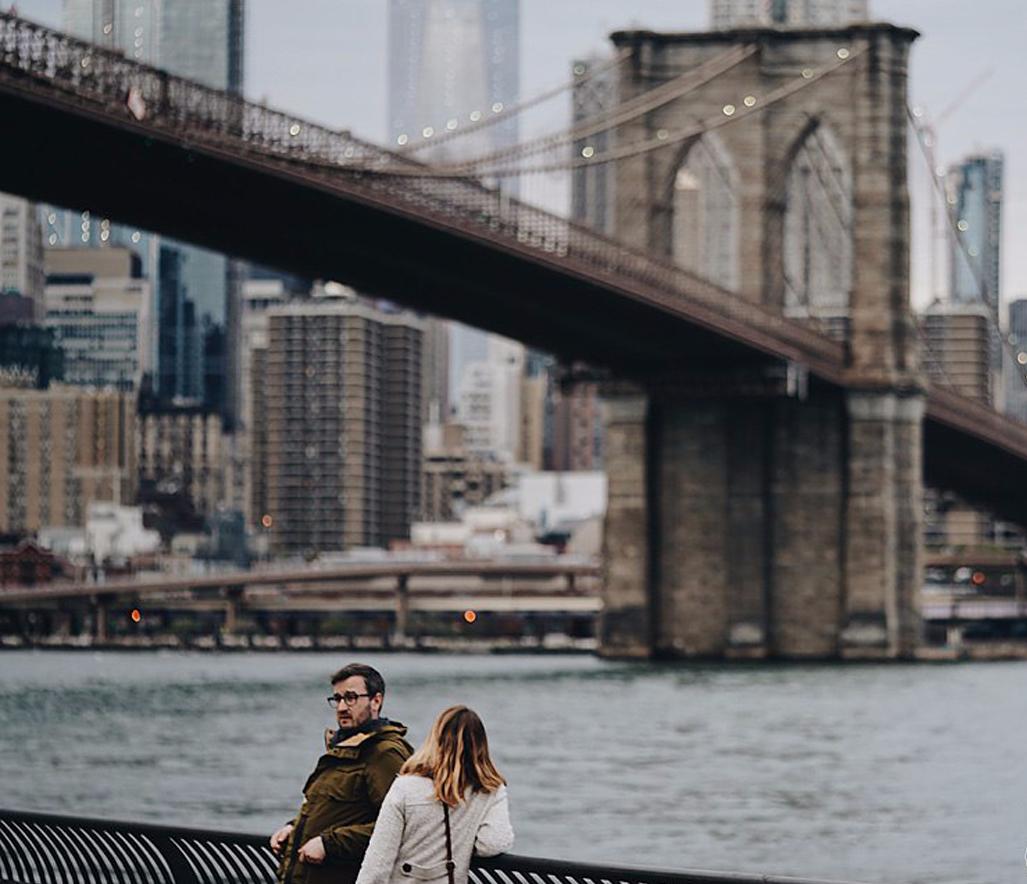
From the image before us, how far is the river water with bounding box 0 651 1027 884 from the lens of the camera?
24.2 meters

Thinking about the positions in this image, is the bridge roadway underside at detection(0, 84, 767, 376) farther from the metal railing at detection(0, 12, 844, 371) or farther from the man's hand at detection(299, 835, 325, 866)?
the man's hand at detection(299, 835, 325, 866)

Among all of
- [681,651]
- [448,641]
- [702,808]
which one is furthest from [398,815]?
[448,641]

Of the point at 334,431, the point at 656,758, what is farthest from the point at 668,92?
the point at 334,431

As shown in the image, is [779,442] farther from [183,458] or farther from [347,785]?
[183,458]

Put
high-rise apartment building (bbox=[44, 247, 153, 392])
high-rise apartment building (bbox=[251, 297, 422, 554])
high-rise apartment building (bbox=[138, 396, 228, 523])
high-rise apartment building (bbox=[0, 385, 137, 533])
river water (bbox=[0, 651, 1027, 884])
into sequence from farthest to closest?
high-rise apartment building (bbox=[251, 297, 422, 554]) < high-rise apartment building (bbox=[138, 396, 228, 523]) < high-rise apartment building (bbox=[0, 385, 137, 533]) < high-rise apartment building (bbox=[44, 247, 153, 392]) < river water (bbox=[0, 651, 1027, 884])

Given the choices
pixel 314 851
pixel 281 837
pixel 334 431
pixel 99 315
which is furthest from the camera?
pixel 334 431

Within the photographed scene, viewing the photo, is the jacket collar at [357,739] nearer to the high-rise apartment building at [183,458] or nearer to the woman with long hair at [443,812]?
the woman with long hair at [443,812]

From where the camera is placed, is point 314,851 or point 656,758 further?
point 656,758

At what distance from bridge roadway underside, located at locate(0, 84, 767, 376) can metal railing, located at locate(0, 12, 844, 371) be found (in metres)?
0.24

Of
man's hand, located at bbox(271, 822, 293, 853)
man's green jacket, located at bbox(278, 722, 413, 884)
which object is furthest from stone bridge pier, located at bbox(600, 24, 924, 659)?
man's green jacket, located at bbox(278, 722, 413, 884)

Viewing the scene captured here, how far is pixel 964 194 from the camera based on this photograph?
185 metres

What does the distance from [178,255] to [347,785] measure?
405 feet

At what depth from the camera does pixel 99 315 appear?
114188 millimetres

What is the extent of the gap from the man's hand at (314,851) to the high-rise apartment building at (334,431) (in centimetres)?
16906
